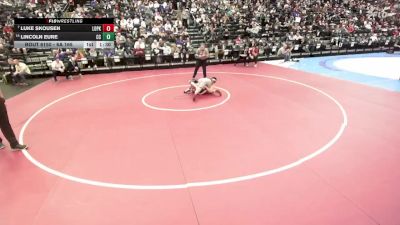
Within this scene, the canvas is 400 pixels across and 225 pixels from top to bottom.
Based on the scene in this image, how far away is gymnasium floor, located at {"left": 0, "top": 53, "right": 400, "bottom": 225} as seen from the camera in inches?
167

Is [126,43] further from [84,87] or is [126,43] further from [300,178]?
[300,178]

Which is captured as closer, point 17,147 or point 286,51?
point 17,147

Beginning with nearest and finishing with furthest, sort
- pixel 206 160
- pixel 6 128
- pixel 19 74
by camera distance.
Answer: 1. pixel 206 160
2. pixel 6 128
3. pixel 19 74

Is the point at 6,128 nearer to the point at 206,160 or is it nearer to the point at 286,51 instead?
the point at 206,160
